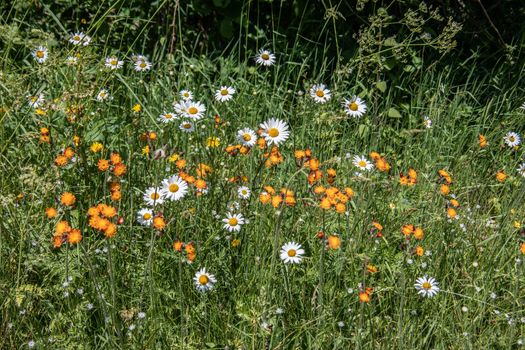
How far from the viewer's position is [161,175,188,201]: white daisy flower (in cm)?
212

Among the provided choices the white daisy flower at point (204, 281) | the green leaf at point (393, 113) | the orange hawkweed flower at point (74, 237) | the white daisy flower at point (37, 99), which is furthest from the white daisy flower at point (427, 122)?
the orange hawkweed flower at point (74, 237)

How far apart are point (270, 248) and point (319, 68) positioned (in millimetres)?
1641

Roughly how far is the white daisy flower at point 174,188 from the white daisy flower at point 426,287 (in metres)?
0.81

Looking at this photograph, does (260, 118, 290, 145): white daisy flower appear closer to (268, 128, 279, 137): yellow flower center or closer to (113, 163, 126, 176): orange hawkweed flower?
(268, 128, 279, 137): yellow flower center

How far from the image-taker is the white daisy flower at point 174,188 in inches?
83.4

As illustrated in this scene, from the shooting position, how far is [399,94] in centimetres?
358

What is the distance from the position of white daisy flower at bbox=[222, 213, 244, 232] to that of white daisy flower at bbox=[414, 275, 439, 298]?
23.8 inches

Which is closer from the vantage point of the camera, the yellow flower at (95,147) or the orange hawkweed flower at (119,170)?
the orange hawkweed flower at (119,170)

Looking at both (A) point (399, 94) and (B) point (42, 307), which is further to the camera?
(A) point (399, 94)

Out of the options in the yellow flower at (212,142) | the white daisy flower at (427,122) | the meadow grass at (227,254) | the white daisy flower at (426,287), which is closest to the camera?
the meadow grass at (227,254)

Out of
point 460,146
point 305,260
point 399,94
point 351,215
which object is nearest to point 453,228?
point 351,215

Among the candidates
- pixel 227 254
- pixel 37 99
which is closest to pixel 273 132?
pixel 227 254

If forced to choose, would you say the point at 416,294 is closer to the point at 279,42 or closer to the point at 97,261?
the point at 97,261

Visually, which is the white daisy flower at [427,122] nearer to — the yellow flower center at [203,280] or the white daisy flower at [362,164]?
the white daisy flower at [362,164]
